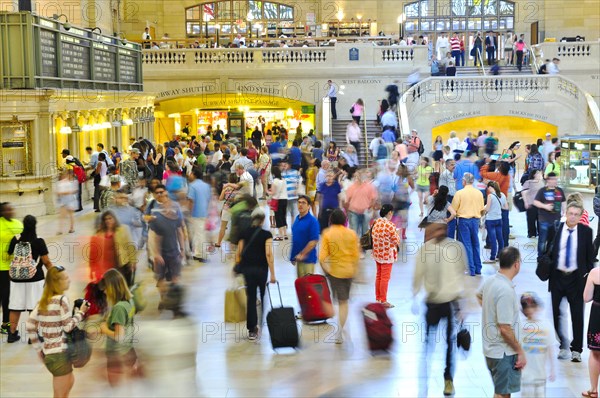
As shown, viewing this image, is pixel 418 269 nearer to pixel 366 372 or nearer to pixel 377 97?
pixel 366 372

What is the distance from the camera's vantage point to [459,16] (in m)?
41.9

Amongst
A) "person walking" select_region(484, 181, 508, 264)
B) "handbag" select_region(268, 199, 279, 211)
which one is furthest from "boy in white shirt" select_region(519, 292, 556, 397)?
"handbag" select_region(268, 199, 279, 211)

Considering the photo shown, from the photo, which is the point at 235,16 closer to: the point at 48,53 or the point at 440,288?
the point at 48,53

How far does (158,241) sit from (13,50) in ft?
31.9

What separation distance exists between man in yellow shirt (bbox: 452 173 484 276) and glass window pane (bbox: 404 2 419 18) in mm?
28471

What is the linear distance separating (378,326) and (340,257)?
1.83m

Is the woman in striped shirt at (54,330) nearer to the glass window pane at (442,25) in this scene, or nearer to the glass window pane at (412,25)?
the glass window pane at (412,25)

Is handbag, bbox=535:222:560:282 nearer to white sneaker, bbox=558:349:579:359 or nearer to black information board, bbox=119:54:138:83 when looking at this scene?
white sneaker, bbox=558:349:579:359

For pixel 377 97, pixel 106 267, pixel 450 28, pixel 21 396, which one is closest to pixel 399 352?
pixel 106 267

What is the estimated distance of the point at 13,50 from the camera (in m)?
19.9

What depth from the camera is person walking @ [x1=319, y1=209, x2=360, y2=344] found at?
10289mm

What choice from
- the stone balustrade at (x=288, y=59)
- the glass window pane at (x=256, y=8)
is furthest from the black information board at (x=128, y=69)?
the glass window pane at (x=256, y=8)

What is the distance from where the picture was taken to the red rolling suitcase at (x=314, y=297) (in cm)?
1012

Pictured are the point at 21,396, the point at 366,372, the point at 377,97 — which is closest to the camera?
the point at 21,396
